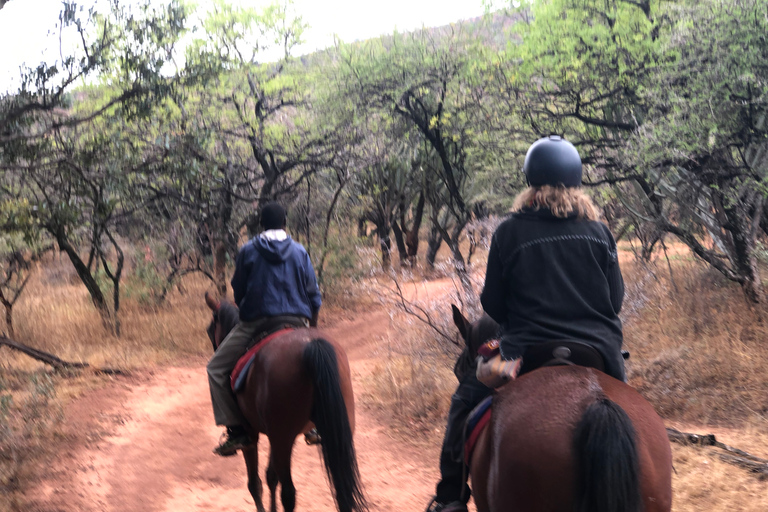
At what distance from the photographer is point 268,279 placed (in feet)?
16.3

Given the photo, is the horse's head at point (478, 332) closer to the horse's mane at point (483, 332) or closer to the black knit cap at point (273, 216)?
the horse's mane at point (483, 332)

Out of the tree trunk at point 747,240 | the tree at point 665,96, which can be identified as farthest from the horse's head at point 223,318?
the tree trunk at point 747,240

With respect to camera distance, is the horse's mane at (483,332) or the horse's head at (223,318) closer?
the horse's mane at (483,332)

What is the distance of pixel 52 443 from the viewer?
7.01 meters

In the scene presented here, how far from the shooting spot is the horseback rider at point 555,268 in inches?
112

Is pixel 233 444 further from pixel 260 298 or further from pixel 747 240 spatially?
pixel 747 240

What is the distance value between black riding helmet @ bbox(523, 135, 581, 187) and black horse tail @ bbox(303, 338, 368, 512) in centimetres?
207

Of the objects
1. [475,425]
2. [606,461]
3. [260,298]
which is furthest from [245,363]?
[606,461]

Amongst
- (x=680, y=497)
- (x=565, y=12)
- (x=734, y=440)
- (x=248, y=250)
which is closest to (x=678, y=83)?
(x=565, y=12)

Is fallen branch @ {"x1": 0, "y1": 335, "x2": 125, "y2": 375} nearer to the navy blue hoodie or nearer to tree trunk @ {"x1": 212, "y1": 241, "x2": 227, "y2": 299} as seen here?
tree trunk @ {"x1": 212, "y1": 241, "x2": 227, "y2": 299}

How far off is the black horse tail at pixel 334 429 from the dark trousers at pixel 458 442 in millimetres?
1052

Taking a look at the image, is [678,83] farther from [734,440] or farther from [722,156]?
[734,440]

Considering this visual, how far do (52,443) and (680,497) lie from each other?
6.21 metres

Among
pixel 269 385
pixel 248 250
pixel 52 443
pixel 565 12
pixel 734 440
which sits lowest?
pixel 734 440
